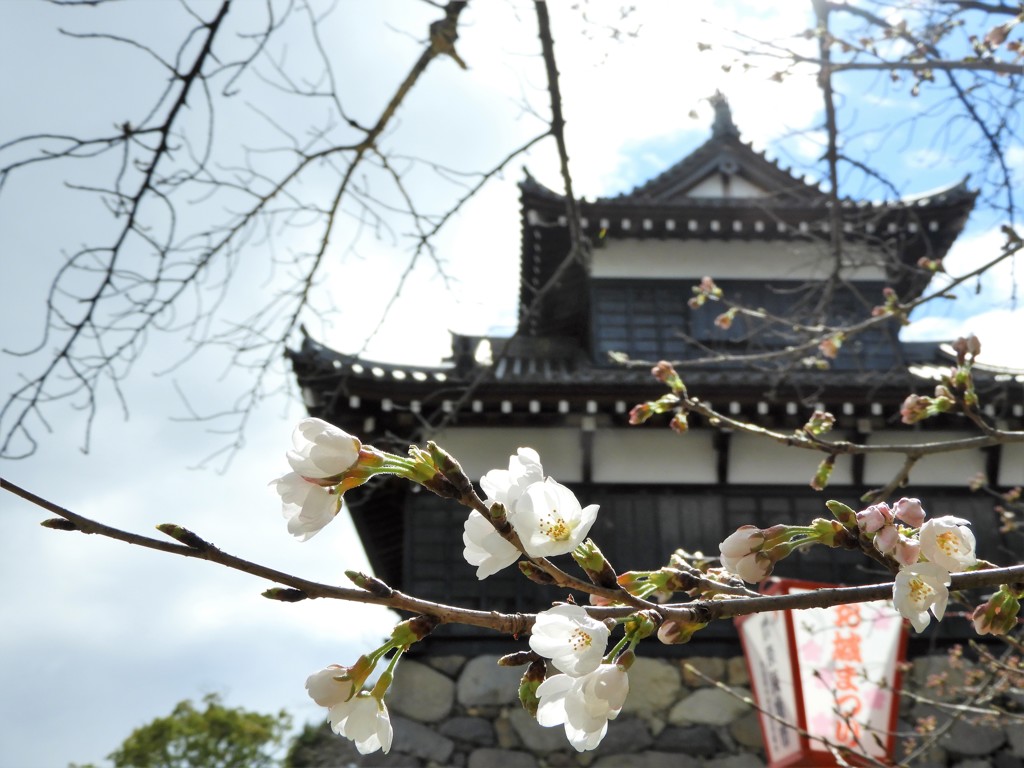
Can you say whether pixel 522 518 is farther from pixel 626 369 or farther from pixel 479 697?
pixel 626 369

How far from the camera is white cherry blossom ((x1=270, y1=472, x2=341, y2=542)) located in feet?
3.15

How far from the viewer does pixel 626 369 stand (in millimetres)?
8891

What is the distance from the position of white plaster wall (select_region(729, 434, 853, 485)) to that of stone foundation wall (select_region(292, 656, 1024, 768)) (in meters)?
1.49

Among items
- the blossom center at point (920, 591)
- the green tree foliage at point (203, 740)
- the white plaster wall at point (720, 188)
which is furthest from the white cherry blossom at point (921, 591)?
the green tree foliage at point (203, 740)

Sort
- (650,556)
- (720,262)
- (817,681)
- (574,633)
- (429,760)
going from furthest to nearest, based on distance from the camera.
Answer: (720,262)
(650,556)
(429,760)
(817,681)
(574,633)

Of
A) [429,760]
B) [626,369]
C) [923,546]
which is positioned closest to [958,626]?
[626,369]

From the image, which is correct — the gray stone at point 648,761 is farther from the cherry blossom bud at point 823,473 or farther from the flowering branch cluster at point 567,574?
the flowering branch cluster at point 567,574

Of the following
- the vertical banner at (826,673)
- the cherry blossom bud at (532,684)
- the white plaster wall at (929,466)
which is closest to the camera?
the cherry blossom bud at (532,684)

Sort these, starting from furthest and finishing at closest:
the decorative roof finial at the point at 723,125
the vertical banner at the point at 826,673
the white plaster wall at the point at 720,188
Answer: the decorative roof finial at the point at 723,125 < the white plaster wall at the point at 720,188 < the vertical banner at the point at 826,673

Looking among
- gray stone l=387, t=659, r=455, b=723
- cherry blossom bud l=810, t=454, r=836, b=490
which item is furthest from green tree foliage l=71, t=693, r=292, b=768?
cherry blossom bud l=810, t=454, r=836, b=490

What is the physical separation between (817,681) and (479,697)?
2698mm

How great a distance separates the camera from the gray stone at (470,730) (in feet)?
22.6

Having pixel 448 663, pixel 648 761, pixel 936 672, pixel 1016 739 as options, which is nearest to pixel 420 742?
pixel 448 663

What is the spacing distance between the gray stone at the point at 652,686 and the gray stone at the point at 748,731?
499 millimetres
